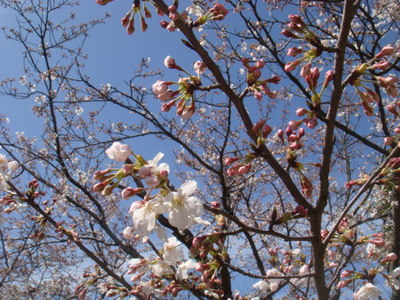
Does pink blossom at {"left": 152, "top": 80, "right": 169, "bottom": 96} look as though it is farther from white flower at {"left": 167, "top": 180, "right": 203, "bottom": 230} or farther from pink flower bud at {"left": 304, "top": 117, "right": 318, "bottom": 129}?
pink flower bud at {"left": 304, "top": 117, "right": 318, "bottom": 129}

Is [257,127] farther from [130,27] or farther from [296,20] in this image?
[130,27]

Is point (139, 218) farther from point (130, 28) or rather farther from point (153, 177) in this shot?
point (130, 28)

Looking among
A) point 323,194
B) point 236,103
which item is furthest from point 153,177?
point 323,194

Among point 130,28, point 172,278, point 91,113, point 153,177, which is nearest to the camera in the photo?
point 153,177

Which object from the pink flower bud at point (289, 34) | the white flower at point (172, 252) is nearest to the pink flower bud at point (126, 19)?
the pink flower bud at point (289, 34)

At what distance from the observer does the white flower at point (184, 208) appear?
1.56m

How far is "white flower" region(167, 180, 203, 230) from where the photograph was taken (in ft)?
5.12

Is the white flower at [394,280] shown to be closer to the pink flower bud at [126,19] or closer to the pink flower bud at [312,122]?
the pink flower bud at [312,122]

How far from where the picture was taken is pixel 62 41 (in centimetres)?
645

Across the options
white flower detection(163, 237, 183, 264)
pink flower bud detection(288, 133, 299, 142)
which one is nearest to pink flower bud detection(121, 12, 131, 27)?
pink flower bud detection(288, 133, 299, 142)

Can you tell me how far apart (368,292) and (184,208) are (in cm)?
170

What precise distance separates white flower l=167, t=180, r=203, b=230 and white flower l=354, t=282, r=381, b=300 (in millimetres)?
1552

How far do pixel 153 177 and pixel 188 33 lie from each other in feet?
1.88

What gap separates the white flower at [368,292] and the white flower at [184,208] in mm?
1552
